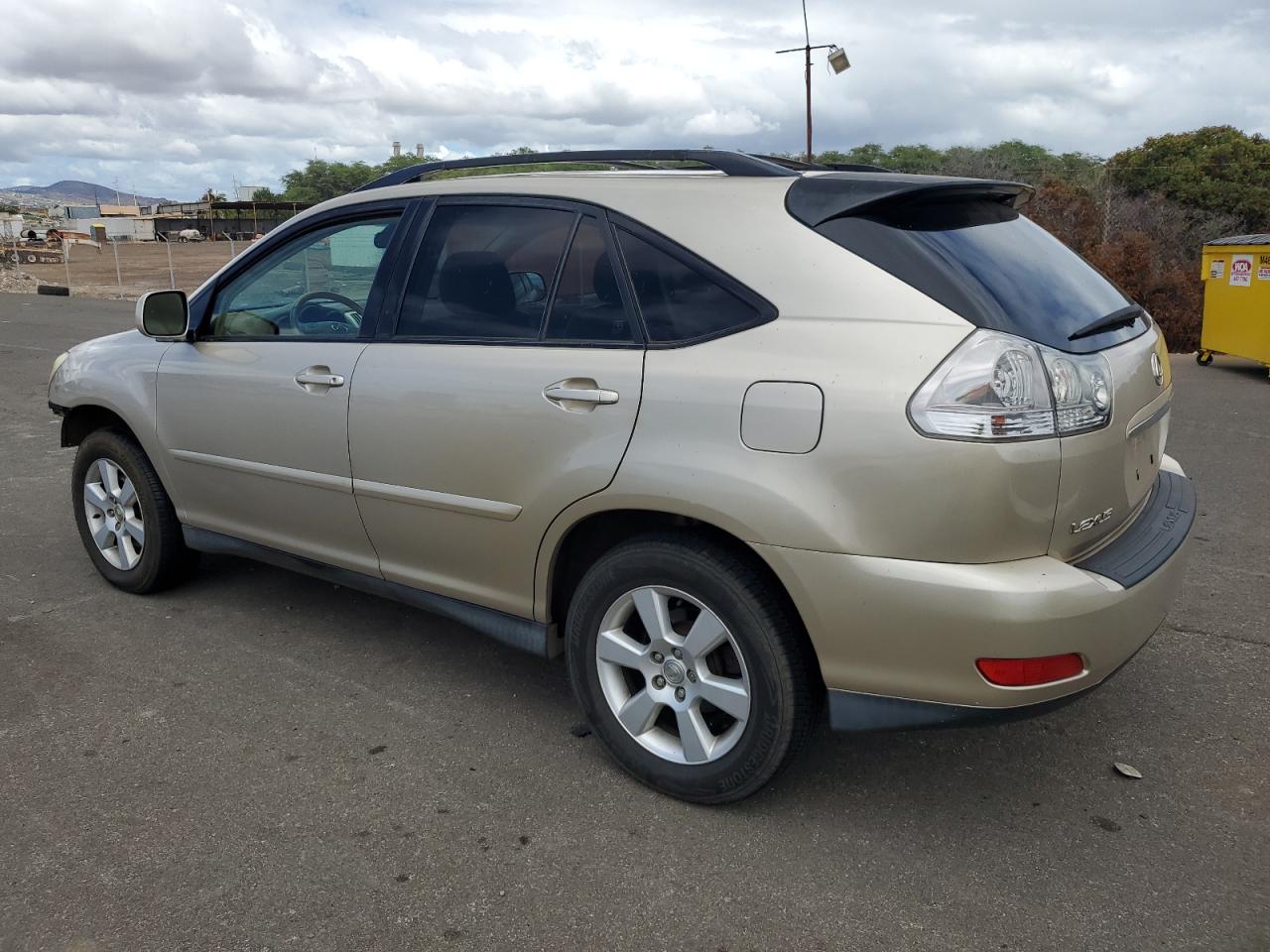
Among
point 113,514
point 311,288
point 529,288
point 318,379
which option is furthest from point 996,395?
point 113,514

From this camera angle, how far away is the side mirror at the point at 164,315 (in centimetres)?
411

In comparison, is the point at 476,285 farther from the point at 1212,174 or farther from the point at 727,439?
the point at 1212,174

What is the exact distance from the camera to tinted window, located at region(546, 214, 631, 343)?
3029 mm

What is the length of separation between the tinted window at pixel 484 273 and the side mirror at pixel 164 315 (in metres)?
1.19

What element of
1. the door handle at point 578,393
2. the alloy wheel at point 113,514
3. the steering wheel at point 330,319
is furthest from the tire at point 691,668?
the alloy wheel at point 113,514

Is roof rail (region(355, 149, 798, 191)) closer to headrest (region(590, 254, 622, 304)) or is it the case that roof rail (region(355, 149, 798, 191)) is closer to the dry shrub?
headrest (region(590, 254, 622, 304))

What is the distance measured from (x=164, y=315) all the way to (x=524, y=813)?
2468mm

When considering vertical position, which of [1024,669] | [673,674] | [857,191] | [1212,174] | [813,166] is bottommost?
[673,674]

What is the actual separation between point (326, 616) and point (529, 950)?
2.34m

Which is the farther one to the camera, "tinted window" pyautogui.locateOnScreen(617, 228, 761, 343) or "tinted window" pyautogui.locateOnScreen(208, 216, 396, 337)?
"tinted window" pyautogui.locateOnScreen(208, 216, 396, 337)

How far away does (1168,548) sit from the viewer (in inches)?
114

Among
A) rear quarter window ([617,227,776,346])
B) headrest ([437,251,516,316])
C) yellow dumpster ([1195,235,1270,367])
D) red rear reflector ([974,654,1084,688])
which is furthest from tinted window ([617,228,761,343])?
yellow dumpster ([1195,235,1270,367])

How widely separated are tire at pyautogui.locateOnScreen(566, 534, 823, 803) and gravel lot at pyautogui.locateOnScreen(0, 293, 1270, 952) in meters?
0.15

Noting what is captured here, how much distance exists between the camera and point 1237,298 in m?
11.1
